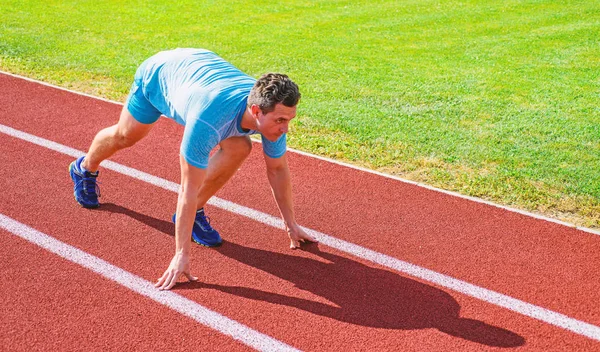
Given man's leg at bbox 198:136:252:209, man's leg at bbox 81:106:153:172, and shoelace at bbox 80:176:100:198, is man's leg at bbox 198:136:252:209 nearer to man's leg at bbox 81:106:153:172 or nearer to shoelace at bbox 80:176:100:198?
man's leg at bbox 81:106:153:172

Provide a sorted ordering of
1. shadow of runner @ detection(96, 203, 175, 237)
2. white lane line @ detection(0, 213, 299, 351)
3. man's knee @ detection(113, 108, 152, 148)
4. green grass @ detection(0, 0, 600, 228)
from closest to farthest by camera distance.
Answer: white lane line @ detection(0, 213, 299, 351) → man's knee @ detection(113, 108, 152, 148) → shadow of runner @ detection(96, 203, 175, 237) → green grass @ detection(0, 0, 600, 228)

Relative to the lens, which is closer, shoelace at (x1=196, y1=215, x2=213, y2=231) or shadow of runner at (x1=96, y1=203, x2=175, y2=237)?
shoelace at (x1=196, y1=215, x2=213, y2=231)

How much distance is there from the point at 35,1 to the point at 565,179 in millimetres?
13436

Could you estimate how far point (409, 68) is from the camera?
10.9 metres

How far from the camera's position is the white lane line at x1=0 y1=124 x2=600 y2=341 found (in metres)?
4.77

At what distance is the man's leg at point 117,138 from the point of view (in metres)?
5.86

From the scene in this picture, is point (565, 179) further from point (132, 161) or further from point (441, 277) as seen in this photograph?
point (132, 161)

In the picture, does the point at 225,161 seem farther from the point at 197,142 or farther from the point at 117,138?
the point at 117,138

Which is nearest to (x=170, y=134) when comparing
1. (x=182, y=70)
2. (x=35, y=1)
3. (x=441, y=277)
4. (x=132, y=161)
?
(x=132, y=161)

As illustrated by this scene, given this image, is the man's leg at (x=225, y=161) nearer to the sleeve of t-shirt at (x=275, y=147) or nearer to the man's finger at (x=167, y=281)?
the sleeve of t-shirt at (x=275, y=147)

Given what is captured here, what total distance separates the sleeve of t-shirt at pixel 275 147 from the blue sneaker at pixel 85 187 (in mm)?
1848

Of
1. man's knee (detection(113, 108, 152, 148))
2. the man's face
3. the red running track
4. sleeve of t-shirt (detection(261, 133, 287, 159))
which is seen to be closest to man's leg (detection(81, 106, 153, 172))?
man's knee (detection(113, 108, 152, 148))

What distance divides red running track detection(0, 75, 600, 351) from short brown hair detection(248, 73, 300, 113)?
140cm

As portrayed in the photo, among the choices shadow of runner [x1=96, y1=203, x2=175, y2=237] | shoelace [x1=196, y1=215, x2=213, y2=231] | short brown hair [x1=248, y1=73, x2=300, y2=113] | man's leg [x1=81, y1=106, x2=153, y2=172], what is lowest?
shadow of runner [x1=96, y1=203, x2=175, y2=237]
